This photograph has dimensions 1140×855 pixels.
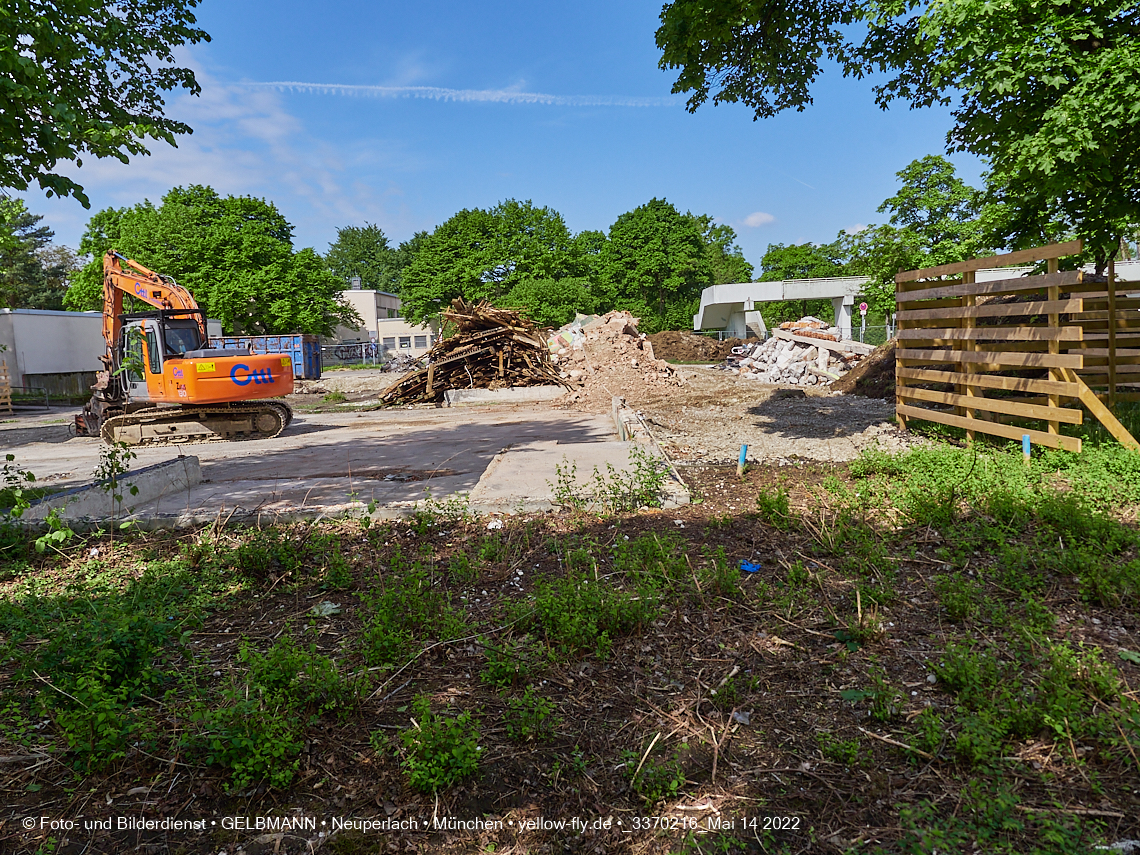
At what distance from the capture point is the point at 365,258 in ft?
312

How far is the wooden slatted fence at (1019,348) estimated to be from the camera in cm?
653

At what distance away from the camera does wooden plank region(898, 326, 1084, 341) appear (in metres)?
6.40

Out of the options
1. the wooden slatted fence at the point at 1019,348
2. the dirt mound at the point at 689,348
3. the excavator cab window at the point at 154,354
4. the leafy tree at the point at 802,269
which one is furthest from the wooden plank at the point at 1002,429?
the leafy tree at the point at 802,269

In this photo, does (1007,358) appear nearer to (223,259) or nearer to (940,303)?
(940,303)

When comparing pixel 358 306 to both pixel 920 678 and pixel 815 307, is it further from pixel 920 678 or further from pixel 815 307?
pixel 920 678

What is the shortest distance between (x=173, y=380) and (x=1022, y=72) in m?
13.8

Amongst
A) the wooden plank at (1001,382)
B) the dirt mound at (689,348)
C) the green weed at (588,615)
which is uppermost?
the dirt mound at (689,348)

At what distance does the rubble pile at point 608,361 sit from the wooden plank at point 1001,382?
30.5 ft

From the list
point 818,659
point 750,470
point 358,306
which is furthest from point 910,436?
point 358,306

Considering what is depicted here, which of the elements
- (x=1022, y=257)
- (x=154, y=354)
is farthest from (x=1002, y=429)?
(x=154, y=354)

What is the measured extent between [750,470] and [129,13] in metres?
11.1

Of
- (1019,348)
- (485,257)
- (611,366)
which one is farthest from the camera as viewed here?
(485,257)

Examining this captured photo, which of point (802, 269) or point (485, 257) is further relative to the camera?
point (802, 269)

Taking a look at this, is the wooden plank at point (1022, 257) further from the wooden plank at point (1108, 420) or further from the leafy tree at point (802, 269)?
the leafy tree at point (802, 269)
